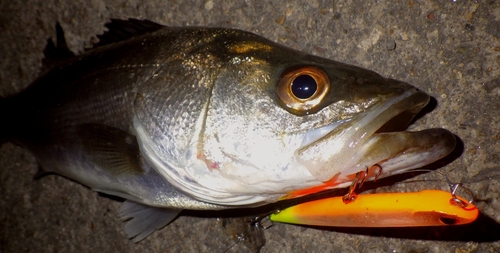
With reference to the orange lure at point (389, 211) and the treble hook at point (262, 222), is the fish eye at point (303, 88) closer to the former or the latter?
the orange lure at point (389, 211)

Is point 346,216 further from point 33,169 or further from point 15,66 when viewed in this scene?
point 15,66

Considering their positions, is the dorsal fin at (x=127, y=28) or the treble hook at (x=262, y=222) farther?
the treble hook at (x=262, y=222)

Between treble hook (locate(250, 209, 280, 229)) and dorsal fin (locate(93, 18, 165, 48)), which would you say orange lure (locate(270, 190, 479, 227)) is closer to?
treble hook (locate(250, 209, 280, 229))

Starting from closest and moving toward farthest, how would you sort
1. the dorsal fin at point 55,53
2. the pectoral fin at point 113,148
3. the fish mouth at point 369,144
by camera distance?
the fish mouth at point 369,144, the pectoral fin at point 113,148, the dorsal fin at point 55,53

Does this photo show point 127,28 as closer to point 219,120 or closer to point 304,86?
point 219,120

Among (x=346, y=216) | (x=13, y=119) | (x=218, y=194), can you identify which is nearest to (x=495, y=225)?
(x=346, y=216)

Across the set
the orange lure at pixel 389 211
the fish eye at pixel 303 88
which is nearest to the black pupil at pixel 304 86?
the fish eye at pixel 303 88

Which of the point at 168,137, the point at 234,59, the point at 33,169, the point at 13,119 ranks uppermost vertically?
the point at 234,59
